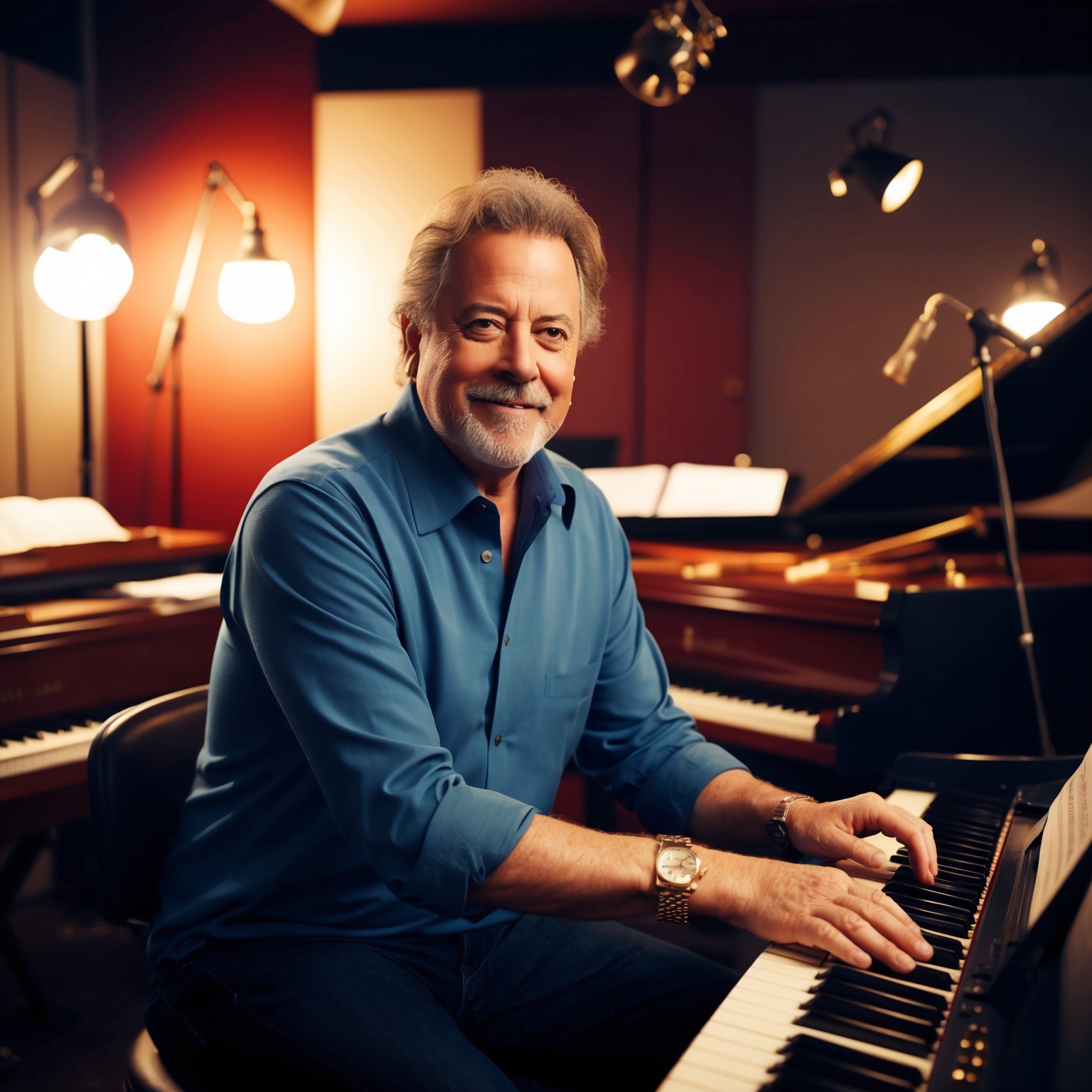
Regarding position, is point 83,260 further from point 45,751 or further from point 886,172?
point 886,172

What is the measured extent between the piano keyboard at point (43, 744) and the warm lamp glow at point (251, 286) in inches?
72.9

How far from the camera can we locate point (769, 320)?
6406 mm

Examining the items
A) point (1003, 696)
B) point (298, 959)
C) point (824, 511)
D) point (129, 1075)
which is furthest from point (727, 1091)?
point (824, 511)

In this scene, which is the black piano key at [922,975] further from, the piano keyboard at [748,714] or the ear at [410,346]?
the piano keyboard at [748,714]

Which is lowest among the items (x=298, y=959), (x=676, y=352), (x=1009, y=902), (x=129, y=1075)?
(x=129, y=1075)

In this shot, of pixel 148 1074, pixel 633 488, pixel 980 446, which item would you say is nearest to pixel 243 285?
pixel 633 488

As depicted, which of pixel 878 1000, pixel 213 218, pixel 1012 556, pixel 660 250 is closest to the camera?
pixel 878 1000

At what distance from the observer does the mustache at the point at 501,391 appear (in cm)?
141

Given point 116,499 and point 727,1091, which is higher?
point 116,499

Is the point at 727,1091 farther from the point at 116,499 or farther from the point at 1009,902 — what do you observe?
the point at 116,499

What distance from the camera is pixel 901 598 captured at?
82.0 inches

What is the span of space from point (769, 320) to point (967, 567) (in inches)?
152

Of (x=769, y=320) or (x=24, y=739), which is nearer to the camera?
(x=24, y=739)

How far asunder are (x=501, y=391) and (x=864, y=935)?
0.81m
